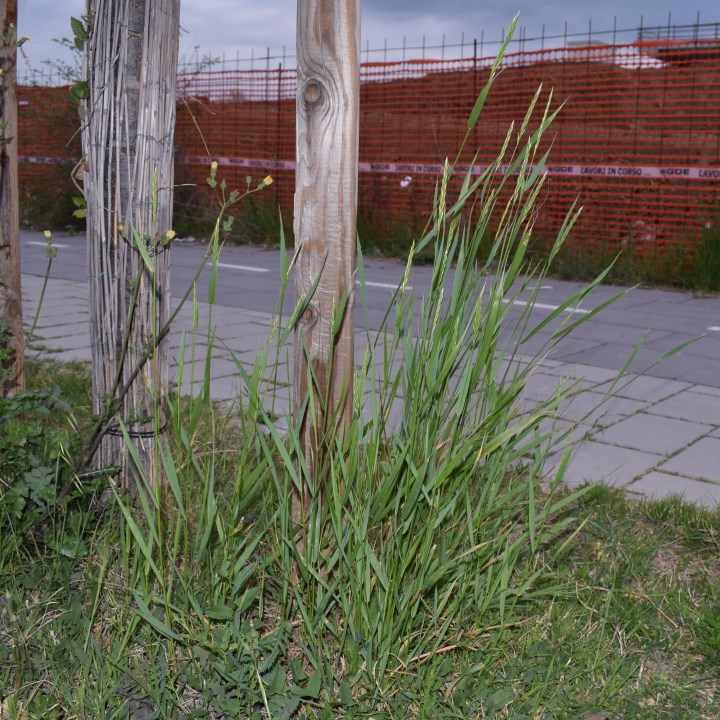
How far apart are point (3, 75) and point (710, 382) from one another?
380 cm

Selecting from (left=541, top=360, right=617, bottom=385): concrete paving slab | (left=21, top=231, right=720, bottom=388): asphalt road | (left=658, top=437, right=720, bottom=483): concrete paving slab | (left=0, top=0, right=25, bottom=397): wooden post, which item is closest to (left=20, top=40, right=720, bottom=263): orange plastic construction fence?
(left=21, top=231, right=720, bottom=388): asphalt road

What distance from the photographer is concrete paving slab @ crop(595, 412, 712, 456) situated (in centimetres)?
402

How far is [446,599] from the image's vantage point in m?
2.25

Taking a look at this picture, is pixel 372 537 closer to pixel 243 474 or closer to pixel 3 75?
pixel 243 474

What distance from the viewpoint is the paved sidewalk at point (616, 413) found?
3.60m

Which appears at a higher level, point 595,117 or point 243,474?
point 595,117

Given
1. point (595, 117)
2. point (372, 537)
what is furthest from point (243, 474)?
point (595, 117)

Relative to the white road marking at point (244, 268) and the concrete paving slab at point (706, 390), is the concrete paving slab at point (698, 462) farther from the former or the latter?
the white road marking at point (244, 268)

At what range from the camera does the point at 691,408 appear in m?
4.64

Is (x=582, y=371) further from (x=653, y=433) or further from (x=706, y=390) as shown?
(x=653, y=433)

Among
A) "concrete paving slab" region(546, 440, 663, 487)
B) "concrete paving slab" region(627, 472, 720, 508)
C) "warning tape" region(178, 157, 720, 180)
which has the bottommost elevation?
"concrete paving slab" region(627, 472, 720, 508)

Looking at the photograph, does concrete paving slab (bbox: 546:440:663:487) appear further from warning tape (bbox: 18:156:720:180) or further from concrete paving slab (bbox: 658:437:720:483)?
warning tape (bbox: 18:156:720:180)

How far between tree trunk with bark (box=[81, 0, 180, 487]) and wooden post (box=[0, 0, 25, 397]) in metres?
0.44

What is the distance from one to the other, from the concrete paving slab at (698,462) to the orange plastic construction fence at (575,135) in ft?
13.8
